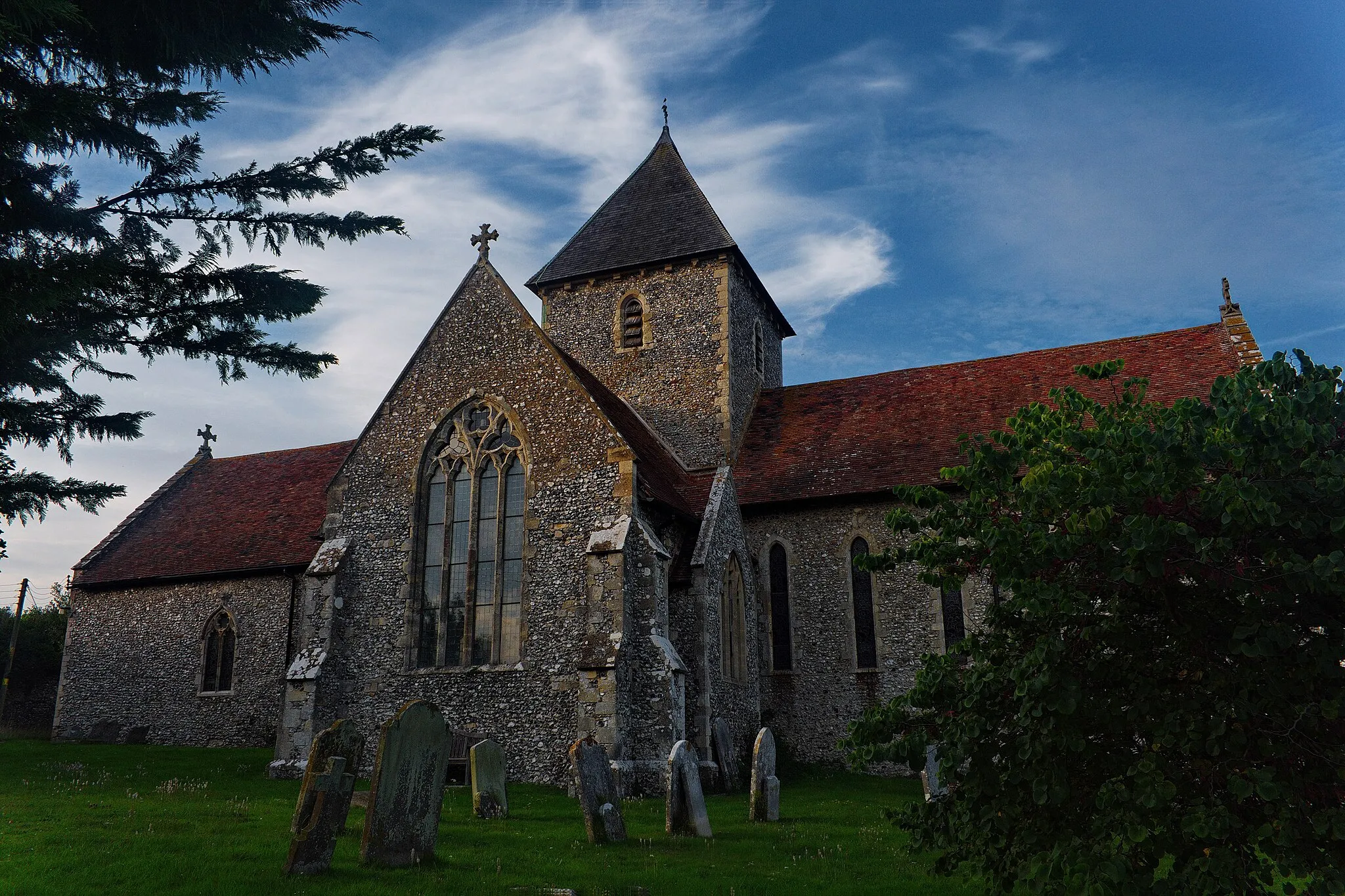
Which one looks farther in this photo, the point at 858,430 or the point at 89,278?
the point at 858,430

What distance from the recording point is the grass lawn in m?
7.72

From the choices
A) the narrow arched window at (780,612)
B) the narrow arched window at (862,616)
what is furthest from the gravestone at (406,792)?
the narrow arched window at (862,616)

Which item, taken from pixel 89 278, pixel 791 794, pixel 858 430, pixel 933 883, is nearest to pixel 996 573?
pixel 933 883

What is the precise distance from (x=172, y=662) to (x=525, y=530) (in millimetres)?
12315

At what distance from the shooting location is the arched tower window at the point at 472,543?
16281 millimetres

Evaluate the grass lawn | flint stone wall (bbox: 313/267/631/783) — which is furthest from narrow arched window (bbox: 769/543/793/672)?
flint stone wall (bbox: 313/267/631/783)

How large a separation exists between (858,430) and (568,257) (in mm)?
9184

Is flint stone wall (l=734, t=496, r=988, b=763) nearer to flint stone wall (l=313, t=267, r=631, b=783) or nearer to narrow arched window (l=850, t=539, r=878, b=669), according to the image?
narrow arched window (l=850, t=539, r=878, b=669)

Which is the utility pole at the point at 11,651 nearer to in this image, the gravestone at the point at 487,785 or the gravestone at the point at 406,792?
the gravestone at the point at 487,785

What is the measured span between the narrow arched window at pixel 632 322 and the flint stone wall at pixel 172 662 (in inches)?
393

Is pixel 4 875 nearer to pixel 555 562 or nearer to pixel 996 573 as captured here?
pixel 996 573

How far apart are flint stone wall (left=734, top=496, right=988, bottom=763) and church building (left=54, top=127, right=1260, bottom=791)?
0.18 ft

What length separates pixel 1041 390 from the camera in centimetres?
2097

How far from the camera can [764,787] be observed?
40.2ft
